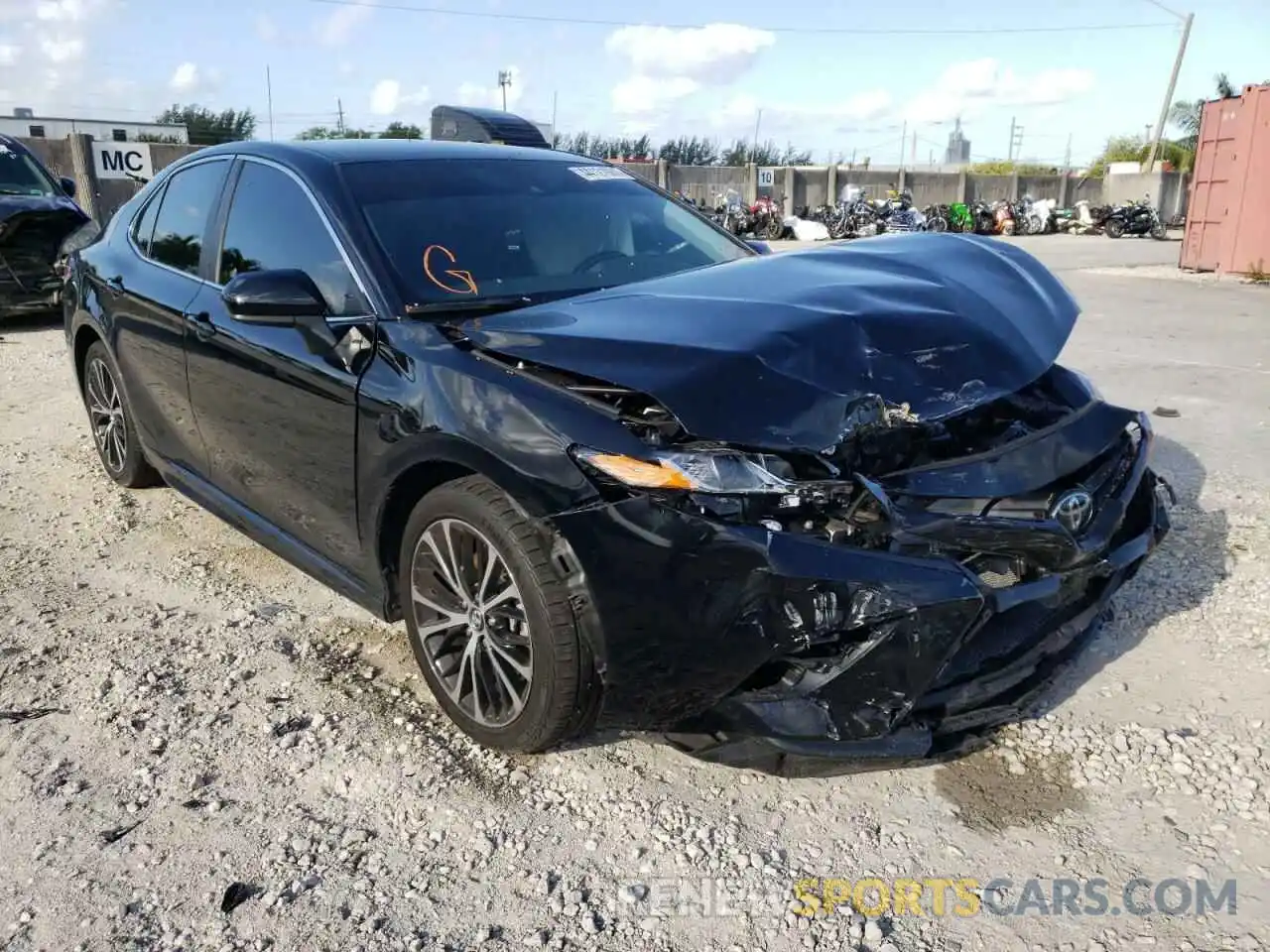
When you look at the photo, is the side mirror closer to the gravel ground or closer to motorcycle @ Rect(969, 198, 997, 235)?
the gravel ground

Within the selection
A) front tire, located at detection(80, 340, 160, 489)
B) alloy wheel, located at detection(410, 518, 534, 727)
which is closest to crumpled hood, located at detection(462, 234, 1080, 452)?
alloy wheel, located at detection(410, 518, 534, 727)

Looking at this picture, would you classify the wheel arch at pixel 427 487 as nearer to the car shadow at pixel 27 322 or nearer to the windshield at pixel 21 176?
the car shadow at pixel 27 322

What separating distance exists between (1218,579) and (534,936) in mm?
3064

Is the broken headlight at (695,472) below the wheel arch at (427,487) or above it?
above

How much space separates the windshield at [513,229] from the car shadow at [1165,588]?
195 centimetres

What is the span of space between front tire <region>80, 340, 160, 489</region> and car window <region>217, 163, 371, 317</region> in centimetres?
140

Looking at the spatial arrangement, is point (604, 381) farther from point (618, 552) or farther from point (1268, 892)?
point (1268, 892)

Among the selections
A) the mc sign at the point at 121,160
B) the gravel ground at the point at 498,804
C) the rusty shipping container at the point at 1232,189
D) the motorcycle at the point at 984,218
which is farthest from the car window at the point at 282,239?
the motorcycle at the point at 984,218

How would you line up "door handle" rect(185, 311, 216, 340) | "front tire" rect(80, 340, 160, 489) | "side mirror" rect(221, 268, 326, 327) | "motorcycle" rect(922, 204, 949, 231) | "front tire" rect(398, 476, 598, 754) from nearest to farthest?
1. "front tire" rect(398, 476, 598, 754)
2. "side mirror" rect(221, 268, 326, 327)
3. "door handle" rect(185, 311, 216, 340)
4. "front tire" rect(80, 340, 160, 489)
5. "motorcycle" rect(922, 204, 949, 231)

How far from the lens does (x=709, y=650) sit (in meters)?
2.32

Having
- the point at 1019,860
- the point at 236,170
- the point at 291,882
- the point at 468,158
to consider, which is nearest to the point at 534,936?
the point at 291,882

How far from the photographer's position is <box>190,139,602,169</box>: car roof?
3.52 metres

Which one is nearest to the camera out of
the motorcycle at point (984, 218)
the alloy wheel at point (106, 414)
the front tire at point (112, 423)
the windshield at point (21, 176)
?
the front tire at point (112, 423)

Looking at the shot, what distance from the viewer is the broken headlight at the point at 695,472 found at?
2.34m
